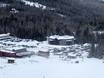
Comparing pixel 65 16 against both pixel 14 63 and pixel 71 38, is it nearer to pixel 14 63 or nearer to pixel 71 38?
pixel 71 38

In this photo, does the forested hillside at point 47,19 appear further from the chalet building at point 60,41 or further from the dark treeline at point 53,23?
the chalet building at point 60,41

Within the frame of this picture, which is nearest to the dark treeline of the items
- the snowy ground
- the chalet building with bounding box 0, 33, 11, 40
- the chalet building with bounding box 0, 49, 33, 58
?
the chalet building with bounding box 0, 33, 11, 40

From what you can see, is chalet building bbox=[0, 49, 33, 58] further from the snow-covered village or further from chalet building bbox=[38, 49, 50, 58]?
chalet building bbox=[38, 49, 50, 58]

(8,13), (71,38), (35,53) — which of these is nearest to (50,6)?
(8,13)

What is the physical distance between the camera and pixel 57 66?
6.28 m

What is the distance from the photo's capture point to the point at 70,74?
5.68 m

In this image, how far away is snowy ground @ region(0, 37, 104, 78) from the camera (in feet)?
18.7

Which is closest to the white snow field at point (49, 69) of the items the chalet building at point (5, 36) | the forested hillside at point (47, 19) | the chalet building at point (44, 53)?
the chalet building at point (44, 53)

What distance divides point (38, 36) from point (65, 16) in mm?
4512

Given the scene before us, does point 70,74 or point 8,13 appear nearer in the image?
point 70,74

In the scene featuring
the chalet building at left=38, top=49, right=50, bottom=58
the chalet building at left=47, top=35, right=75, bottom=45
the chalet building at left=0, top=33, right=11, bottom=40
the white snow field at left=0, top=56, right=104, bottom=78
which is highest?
the chalet building at left=0, top=33, right=11, bottom=40

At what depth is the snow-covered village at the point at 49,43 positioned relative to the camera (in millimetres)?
6035

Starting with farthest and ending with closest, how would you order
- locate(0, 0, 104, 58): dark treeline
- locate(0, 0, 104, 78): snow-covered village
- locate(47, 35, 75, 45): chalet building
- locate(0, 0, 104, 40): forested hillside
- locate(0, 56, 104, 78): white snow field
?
locate(0, 0, 104, 40): forested hillside, locate(0, 0, 104, 58): dark treeline, locate(47, 35, 75, 45): chalet building, locate(0, 0, 104, 78): snow-covered village, locate(0, 56, 104, 78): white snow field

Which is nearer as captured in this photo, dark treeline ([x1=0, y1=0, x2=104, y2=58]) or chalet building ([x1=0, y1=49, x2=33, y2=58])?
chalet building ([x1=0, y1=49, x2=33, y2=58])
